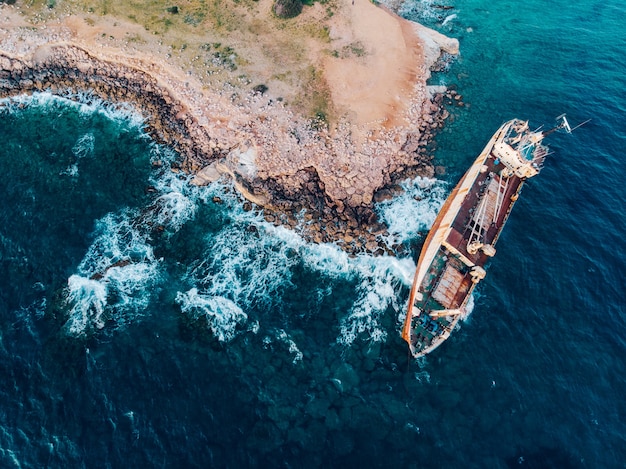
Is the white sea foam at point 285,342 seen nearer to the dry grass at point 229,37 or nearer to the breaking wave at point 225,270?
the breaking wave at point 225,270

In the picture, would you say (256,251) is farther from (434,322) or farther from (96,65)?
(96,65)

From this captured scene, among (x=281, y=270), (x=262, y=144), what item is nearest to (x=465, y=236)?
(x=281, y=270)

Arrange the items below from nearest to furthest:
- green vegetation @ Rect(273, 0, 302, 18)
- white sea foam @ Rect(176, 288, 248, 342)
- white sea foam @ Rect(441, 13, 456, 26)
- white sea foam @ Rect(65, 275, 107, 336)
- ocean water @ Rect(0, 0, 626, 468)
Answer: ocean water @ Rect(0, 0, 626, 468) < white sea foam @ Rect(65, 275, 107, 336) < white sea foam @ Rect(176, 288, 248, 342) < green vegetation @ Rect(273, 0, 302, 18) < white sea foam @ Rect(441, 13, 456, 26)

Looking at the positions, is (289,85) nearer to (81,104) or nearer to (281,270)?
(281,270)

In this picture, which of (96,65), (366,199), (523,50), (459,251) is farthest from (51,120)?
(523,50)

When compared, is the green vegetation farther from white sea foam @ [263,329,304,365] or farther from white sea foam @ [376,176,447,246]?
white sea foam @ [263,329,304,365]

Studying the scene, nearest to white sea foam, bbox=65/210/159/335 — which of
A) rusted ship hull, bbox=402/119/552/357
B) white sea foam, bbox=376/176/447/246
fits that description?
white sea foam, bbox=376/176/447/246
